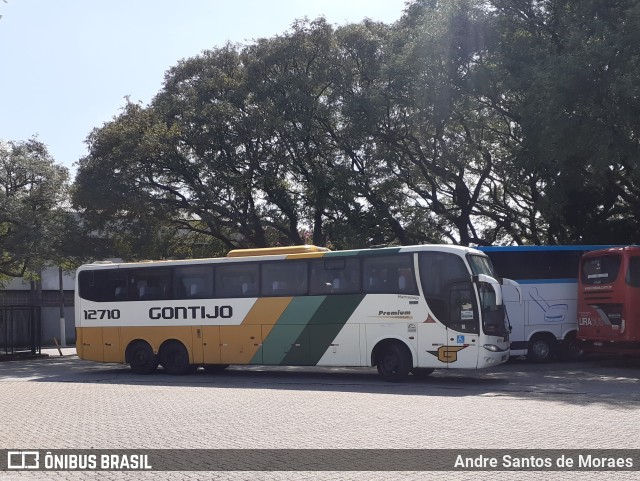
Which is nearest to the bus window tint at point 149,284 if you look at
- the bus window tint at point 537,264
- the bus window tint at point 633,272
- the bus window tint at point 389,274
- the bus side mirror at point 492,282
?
the bus window tint at point 389,274

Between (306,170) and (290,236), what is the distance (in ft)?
9.87

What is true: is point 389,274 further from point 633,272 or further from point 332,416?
point 332,416

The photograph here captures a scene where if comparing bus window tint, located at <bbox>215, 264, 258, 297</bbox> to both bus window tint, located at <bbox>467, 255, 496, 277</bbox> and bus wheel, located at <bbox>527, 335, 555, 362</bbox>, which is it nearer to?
bus window tint, located at <bbox>467, 255, 496, 277</bbox>

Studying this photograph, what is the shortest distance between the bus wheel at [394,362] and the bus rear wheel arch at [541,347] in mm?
6933

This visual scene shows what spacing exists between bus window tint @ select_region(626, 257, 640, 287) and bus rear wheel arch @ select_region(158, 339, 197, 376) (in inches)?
508

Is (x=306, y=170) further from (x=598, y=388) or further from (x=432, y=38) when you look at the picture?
(x=598, y=388)

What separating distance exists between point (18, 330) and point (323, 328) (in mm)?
18405

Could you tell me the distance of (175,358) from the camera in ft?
78.8

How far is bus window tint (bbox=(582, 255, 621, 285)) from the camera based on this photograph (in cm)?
2316

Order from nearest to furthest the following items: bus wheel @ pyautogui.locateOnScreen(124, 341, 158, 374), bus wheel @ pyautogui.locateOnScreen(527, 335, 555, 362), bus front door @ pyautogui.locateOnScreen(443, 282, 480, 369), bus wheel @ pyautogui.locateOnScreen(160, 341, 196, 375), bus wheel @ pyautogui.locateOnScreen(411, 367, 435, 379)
Answer: bus front door @ pyautogui.locateOnScreen(443, 282, 480, 369) < bus wheel @ pyautogui.locateOnScreen(411, 367, 435, 379) < bus wheel @ pyautogui.locateOnScreen(160, 341, 196, 375) < bus wheel @ pyautogui.locateOnScreen(124, 341, 158, 374) < bus wheel @ pyautogui.locateOnScreen(527, 335, 555, 362)

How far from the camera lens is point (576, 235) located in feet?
103

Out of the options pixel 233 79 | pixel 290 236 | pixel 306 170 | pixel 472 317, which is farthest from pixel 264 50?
pixel 472 317

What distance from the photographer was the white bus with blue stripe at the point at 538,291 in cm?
2541

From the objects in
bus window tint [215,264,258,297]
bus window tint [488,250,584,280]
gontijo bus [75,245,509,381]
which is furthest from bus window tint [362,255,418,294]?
bus window tint [488,250,584,280]
